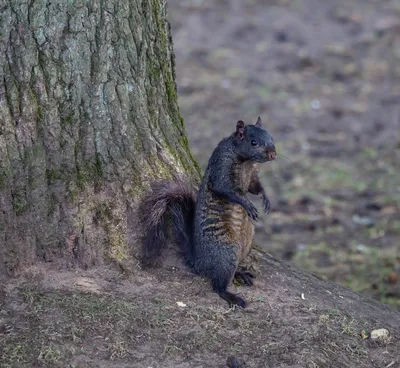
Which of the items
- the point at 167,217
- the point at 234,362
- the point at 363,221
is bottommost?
the point at 234,362

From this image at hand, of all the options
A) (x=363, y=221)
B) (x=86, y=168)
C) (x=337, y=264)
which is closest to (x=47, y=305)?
(x=86, y=168)

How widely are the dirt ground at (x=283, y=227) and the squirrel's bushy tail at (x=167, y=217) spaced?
5.0 inches

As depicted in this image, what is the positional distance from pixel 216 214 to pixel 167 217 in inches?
9.1

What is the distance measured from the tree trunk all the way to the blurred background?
1.68 m

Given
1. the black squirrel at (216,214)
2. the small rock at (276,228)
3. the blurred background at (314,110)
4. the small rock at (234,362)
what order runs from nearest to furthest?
the small rock at (234,362), the black squirrel at (216,214), the blurred background at (314,110), the small rock at (276,228)

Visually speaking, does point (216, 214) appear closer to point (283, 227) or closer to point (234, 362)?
point (234, 362)

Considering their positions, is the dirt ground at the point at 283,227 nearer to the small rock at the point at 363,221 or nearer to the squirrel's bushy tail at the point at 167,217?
the small rock at the point at 363,221

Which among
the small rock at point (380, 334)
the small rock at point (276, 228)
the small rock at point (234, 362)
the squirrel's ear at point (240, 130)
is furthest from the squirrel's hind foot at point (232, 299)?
the small rock at point (276, 228)

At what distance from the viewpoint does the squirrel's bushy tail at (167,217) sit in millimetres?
3754

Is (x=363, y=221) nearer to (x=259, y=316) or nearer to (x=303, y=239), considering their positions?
(x=303, y=239)

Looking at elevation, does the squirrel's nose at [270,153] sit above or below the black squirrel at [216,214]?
above

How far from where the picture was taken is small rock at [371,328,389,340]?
145 inches

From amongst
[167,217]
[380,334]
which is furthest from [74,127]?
[380,334]

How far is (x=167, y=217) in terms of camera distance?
12.7ft
